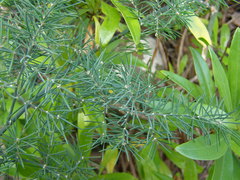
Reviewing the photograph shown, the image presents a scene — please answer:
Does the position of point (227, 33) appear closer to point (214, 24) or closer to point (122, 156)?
point (214, 24)

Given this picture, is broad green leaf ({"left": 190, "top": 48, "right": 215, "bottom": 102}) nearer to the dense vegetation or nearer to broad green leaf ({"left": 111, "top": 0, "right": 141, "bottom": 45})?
the dense vegetation

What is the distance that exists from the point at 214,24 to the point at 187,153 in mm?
905

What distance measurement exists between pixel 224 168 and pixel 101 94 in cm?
45

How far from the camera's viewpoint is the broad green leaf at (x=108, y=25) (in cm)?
89

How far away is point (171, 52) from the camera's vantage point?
175 centimetres

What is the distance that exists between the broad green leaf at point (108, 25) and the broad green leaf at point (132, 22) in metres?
0.09

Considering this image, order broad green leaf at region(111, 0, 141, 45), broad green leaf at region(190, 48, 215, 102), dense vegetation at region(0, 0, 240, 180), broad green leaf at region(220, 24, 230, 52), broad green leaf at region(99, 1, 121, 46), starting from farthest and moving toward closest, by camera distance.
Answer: broad green leaf at region(220, 24, 230, 52) → broad green leaf at region(190, 48, 215, 102) → broad green leaf at region(99, 1, 121, 46) → broad green leaf at region(111, 0, 141, 45) → dense vegetation at region(0, 0, 240, 180)

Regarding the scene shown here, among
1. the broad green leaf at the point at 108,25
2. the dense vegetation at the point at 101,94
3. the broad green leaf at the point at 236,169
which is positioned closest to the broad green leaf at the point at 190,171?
the dense vegetation at the point at 101,94

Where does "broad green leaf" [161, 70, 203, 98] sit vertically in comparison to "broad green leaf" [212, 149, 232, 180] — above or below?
above

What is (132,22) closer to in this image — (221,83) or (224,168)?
(221,83)

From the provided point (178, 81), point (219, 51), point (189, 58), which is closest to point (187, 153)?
point (178, 81)

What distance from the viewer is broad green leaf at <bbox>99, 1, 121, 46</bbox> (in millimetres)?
886

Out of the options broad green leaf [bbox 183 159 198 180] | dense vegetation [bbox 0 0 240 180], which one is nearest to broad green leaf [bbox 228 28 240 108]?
dense vegetation [bbox 0 0 240 180]

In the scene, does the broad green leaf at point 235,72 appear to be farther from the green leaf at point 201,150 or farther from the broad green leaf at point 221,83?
the green leaf at point 201,150
